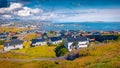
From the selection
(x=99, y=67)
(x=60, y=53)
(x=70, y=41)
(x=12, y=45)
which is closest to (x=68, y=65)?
(x=99, y=67)

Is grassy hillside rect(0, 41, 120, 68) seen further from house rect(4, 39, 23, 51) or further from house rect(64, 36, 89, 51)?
house rect(4, 39, 23, 51)

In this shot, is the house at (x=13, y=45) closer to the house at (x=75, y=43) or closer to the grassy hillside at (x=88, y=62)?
the house at (x=75, y=43)

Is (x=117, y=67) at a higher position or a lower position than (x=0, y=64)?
higher

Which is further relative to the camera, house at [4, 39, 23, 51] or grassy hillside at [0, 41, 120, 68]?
house at [4, 39, 23, 51]

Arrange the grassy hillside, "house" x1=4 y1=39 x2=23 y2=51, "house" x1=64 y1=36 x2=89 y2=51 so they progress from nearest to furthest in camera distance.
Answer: the grassy hillside
"house" x1=64 y1=36 x2=89 y2=51
"house" x1=4 y1=39 x2=23 y2=51

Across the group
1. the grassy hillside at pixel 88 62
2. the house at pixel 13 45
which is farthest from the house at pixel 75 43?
the grassy hillside at pixel 88 62

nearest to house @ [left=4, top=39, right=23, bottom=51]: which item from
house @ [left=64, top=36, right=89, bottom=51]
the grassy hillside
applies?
house @ [left=64, top=36, right=89, bottom=51]

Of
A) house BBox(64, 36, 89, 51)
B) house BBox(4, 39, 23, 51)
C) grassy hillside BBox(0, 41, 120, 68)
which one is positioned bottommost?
house BBox(4, 39, 23, 51)

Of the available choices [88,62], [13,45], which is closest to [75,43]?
[13,45]

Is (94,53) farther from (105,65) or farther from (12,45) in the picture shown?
(12,45)

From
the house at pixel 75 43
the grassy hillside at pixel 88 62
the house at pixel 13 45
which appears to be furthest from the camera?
the house at pixel 13 45

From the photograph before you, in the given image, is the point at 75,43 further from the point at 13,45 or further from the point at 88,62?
the point at 88,62
